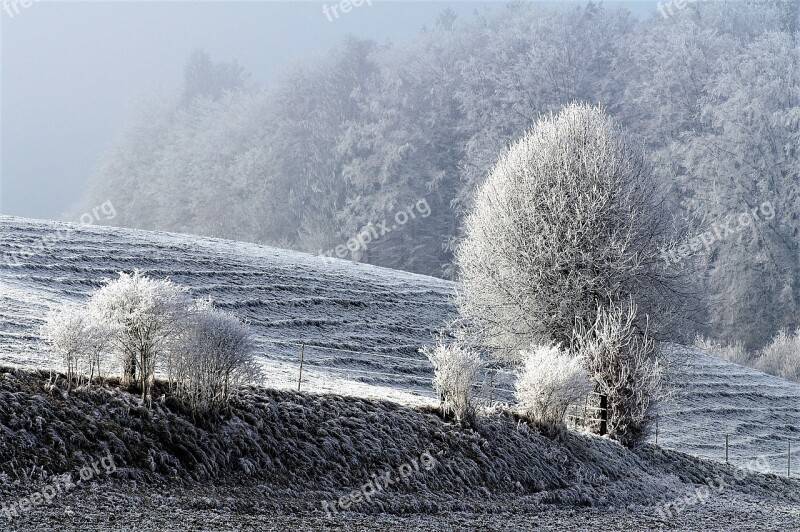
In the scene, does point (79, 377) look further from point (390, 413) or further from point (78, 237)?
point (78, 237)

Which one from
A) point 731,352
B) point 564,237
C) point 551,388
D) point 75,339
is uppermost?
point 564,237

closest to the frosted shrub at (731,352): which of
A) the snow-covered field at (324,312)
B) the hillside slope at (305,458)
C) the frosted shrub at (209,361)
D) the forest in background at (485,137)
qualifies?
the forest in background at (485,137)

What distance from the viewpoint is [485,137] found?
200 ft

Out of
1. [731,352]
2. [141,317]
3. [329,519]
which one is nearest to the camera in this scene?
[329,519]

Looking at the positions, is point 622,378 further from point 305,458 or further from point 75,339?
point 75,339

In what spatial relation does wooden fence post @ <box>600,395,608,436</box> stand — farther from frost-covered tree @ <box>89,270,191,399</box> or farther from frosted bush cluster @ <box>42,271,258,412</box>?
frost-covered tree @ <box>89,270,191,399</box>

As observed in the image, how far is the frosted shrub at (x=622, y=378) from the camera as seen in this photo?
1889cm

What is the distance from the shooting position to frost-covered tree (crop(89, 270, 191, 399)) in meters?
12.2

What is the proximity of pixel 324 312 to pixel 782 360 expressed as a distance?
2605 cm

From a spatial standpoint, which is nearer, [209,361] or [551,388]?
[209,361]

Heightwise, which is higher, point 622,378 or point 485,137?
point 485,137

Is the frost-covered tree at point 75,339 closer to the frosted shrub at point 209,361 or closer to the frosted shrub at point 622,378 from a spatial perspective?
the frosted shrub at point 209,361

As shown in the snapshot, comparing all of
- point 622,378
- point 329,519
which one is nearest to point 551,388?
point 622,378

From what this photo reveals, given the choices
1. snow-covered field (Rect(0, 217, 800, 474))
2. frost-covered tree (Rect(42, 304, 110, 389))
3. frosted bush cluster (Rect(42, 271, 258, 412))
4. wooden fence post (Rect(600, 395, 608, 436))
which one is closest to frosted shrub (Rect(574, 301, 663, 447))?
wooden fence post (Rect(600, 395, 608, 436))
